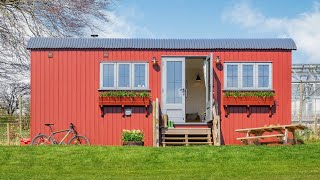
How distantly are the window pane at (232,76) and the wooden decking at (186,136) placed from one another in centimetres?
150

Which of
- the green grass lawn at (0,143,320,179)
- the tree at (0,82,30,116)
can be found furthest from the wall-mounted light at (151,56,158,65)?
the tree at (0,82,30,116)

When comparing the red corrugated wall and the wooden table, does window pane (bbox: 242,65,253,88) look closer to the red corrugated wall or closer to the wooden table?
the red corrugated wall

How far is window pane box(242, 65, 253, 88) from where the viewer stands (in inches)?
733

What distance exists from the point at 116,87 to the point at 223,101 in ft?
9.93

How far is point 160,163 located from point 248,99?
5.54 m

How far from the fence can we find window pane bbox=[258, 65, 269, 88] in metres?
7.92

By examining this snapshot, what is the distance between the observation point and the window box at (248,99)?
60.6 ft

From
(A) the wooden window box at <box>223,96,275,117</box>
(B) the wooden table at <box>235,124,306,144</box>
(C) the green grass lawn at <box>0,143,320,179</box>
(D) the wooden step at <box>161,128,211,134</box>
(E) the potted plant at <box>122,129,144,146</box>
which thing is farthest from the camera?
(A) the wooden window box at <box>223,96,275,117</box>

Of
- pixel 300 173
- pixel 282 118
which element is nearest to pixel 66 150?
pixel 300 173

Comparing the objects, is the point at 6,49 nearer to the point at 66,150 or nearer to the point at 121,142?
the point at 121,142

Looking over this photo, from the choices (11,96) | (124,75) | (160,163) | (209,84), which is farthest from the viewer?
(11,96)

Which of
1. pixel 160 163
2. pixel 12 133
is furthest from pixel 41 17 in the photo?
pixel 160 163

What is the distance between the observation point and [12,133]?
22422 millimetres

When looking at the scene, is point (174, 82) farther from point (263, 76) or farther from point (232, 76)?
point (263, 76)
